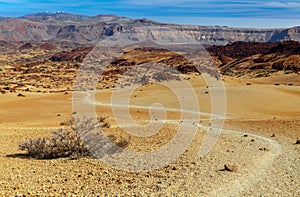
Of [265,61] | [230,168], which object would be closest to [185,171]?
[230,168]

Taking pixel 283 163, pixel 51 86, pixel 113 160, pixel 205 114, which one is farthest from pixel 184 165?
pixel 51 86

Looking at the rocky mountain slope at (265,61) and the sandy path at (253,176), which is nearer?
the sandy path at (253,176)

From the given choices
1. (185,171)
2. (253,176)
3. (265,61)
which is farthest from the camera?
(265,61)

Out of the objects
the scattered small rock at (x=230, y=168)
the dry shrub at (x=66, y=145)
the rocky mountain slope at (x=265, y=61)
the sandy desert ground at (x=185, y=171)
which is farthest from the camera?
the rocky mountain slope at (x=265, y=61)

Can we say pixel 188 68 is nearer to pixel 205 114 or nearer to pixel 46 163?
pixel 205 114

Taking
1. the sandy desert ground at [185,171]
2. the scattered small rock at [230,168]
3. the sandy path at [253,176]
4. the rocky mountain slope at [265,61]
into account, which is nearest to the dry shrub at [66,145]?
the sandy desert ground at [185,171]

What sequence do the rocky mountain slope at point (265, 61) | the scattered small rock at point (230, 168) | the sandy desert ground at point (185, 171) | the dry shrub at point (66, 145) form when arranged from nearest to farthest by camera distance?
1. the sandy desert ground at point (185, 171)
2. the scattered small rock at point (230, 168)
3. the dry shrub at point (66, 145)
4. the rocky mountain slope at point (265, 61)

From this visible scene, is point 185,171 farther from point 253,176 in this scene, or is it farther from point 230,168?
point 253,176

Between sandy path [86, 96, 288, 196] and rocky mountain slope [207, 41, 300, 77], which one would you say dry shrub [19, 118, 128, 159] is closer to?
sandy path [86, 96, 288, 196]

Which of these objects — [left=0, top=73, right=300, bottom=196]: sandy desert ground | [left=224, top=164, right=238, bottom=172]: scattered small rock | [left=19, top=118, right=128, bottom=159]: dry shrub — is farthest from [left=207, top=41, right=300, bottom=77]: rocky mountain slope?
[left=224, top=164, right=238, bottom=172]: scattered small rock

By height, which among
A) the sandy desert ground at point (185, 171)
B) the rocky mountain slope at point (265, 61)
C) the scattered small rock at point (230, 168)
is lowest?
the sandy desert ground at point (185, 171)

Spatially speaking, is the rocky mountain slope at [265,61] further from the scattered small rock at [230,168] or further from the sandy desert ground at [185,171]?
the scattered small rock at [230,168]

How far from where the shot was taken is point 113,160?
1162cm

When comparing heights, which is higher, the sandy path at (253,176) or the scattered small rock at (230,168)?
the scattered small rock at (230,168)
